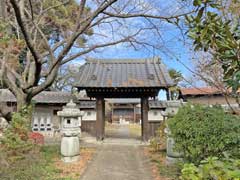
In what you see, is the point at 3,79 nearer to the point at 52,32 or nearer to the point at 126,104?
the point at 52,32

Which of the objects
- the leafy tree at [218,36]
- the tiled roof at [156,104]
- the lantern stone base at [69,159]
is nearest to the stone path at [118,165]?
the lantern stone base at [69,159]

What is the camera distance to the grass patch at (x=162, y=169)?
638cm

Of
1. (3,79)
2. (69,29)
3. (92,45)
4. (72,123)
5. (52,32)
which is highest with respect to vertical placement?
(52,32)

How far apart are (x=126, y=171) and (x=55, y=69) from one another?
3.66 meters

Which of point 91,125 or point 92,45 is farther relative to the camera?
point 91,125

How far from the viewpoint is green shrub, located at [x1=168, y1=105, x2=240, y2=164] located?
4824 mm

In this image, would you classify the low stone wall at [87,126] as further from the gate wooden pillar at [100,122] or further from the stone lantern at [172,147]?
the stone lantern at [172,147]

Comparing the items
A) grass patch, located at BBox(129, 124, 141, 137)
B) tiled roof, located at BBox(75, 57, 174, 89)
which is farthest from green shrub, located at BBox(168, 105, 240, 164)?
grass patch, located at BBox(129, 124, 141, 137)

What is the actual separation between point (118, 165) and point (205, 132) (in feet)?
11.7

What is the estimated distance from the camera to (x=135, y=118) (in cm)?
3139

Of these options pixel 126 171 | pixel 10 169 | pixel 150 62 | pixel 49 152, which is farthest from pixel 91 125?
pixel 10 169

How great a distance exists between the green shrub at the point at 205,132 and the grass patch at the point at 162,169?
3.30 feet

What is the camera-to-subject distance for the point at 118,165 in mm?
7785

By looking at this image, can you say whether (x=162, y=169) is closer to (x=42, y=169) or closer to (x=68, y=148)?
(x=68, y=148)
